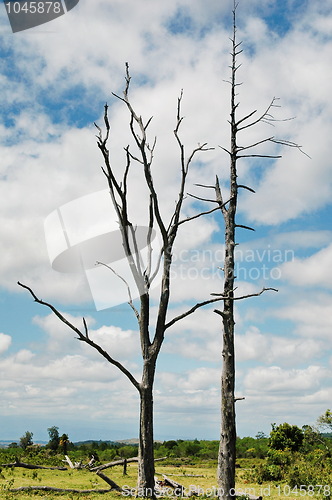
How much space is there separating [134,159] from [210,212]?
231 cm

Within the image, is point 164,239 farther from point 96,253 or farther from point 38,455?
point 38,455

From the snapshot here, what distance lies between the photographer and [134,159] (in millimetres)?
11344

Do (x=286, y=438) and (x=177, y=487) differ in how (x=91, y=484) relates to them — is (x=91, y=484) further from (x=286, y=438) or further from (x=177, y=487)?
(x=286, y=438)

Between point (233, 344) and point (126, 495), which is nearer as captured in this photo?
point (126, 495)

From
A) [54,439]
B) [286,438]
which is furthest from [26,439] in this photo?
[286,438]

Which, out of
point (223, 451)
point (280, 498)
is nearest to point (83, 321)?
point (223, 451)

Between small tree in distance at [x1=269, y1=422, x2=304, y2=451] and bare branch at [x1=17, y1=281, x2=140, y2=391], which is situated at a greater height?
bare branch at [x1=17, y1=281, x2=140, y2=391]

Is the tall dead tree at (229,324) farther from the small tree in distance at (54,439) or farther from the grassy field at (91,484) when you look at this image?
the small tree in distance at (54,439)

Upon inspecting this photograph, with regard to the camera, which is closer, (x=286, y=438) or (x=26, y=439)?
(x=286, y=438)

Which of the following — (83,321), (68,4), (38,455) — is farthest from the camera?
(38,455)

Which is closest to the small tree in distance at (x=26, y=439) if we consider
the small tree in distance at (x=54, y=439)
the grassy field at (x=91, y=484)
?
the small tree in distance at (x=54, y=439)

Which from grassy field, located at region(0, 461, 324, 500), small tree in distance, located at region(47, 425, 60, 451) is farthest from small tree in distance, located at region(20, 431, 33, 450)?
grassy field, located at region(0, 461, 324, 500)

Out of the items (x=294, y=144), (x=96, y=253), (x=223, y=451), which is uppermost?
(x=294, y=144)

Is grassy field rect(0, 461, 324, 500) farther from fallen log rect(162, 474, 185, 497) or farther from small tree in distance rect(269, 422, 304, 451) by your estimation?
small tree in distance rect(269, 422, 304, 451)
